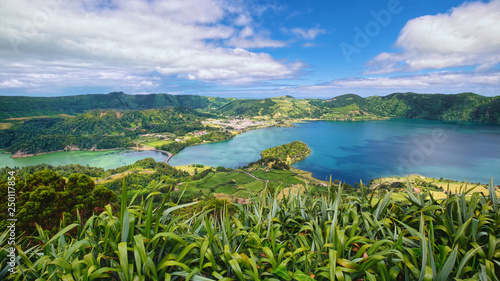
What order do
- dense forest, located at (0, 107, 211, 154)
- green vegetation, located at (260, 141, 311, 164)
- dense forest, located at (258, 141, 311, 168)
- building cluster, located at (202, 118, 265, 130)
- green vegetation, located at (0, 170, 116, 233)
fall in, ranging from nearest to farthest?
1. green vegetation, located at (0, 170, 116, 233)
2. dense forest, located at (258, 141, 311, 168)
3. green vegetation, located at (260, 141, 311, 164)
4. dense forest, located at (0, 107, 211, 154)
5. building cluster, located at (202, 118, 265, 130)

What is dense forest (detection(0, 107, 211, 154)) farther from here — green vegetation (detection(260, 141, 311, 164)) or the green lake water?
green vegetation (detection(260, 141, 311, 164))

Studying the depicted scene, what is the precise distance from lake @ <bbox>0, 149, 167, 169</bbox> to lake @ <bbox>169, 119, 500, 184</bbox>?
1642 centimetres

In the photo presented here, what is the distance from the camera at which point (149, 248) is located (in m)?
1.86

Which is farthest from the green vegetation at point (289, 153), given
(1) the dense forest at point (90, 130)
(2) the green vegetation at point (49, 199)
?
(1) the dense forest at point (90, 130)

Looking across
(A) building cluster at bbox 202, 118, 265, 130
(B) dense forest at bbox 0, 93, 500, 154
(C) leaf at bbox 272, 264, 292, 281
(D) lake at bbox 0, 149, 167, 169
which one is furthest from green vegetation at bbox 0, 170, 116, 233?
(A) building cluster at bbox 202, 118, 265, 130

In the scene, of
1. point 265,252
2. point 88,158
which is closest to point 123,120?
point 88,158

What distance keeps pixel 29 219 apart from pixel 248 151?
81.1 metres

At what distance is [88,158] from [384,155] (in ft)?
374

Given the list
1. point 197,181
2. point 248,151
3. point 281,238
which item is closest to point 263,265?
point 281,238

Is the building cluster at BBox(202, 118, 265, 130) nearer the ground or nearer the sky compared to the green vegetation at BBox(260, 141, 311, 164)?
nearer the sky

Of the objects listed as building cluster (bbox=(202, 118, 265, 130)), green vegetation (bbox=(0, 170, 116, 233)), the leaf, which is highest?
the leaf

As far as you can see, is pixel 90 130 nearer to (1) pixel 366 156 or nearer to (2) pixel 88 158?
(2) pixel 88 158

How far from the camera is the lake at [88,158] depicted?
81.8 meters

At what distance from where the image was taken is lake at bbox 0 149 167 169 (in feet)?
268
